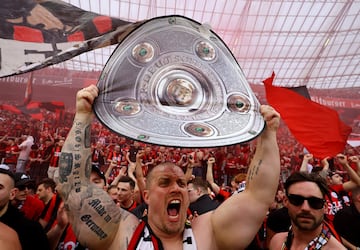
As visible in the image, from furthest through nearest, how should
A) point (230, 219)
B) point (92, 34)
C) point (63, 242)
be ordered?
point (92, 34), point (63, 242), point (230, 219)

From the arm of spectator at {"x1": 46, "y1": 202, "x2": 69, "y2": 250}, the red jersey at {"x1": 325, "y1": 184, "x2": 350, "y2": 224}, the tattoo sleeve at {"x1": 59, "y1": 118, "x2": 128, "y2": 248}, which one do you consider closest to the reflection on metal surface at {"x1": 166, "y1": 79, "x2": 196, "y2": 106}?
the tattoo sleeve at {"x1": 59, "y1": 118, "x2": 128, "y2": 248}

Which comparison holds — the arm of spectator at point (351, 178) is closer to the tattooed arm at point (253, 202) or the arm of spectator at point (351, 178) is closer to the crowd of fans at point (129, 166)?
the crowd of fans at point (129, 166)

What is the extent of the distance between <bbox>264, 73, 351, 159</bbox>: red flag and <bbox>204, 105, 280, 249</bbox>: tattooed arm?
2.01 m

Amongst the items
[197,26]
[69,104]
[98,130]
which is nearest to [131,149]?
[98,130]

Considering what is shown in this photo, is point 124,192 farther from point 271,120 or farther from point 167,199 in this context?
point 271,120

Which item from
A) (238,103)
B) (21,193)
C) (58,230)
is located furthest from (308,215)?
(21,193)

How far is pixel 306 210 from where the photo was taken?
2035mm

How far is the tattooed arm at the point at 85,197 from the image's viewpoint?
164 cm

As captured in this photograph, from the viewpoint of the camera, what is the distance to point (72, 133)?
68.9 inches

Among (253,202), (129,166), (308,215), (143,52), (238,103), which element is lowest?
(129,166)

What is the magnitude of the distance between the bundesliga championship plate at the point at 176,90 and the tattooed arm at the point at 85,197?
0.09 m

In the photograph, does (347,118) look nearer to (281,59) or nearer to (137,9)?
(281,59)

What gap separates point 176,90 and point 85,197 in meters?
0.78

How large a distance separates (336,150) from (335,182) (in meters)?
0.93
